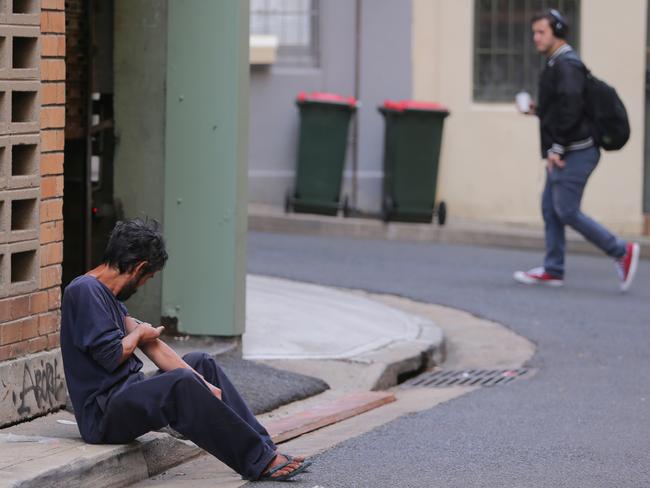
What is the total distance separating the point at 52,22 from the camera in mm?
7016

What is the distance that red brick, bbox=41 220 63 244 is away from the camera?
7.05 m

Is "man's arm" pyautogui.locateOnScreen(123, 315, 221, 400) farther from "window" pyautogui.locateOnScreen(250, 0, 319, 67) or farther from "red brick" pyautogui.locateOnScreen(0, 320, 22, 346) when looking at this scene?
"window" pyautogui.locateOnScreen(250, 0, 319, 67)

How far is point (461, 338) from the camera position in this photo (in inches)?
403

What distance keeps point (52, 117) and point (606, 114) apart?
225 inches

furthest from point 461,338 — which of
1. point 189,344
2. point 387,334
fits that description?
point 189,344

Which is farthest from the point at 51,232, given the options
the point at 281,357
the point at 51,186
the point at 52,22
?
the point at 281,357

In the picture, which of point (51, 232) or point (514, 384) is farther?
point (514, 384)

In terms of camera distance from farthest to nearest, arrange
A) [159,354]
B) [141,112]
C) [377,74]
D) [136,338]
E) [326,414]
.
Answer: [377,74] < [141,112] < [326,414] < [159,354] < [136,338]

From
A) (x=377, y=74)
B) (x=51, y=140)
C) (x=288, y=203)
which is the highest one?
(x=377, y=74)

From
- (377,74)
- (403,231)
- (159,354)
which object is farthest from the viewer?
(377,74)

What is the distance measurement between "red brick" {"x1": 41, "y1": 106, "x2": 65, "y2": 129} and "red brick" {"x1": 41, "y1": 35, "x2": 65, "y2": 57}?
237 millimetres

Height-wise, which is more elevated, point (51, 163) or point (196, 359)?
point (51, 163)

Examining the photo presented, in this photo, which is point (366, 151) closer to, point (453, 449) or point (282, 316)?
point (282, 316)

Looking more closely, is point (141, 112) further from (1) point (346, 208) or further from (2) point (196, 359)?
(1) point (346, 208)
